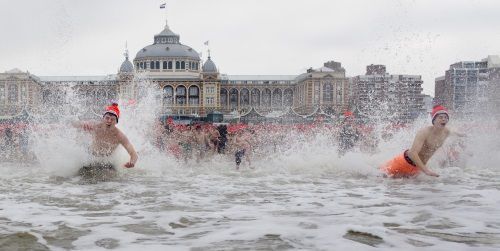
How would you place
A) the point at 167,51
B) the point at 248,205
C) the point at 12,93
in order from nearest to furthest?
1. the point at 248,205
2. the point at 12,93
3. the point at 167,51

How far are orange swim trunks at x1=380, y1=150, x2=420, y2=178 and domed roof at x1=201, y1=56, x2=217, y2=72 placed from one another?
101m

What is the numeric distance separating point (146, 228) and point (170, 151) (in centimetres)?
1037

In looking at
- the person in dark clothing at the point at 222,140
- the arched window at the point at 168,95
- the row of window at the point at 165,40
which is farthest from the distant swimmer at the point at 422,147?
the row of window at the point at 165,40

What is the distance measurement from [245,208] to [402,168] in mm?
3896

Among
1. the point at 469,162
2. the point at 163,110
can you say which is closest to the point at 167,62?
the point at 163,110

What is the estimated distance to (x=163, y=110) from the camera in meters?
103

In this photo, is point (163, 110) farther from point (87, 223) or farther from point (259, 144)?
point (87, 223)

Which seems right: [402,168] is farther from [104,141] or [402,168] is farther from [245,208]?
[104,141]

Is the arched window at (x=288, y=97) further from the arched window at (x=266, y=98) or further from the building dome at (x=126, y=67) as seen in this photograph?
the building dome at (x=126, y=67)

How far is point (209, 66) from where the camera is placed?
110 m

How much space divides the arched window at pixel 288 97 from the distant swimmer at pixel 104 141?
102m

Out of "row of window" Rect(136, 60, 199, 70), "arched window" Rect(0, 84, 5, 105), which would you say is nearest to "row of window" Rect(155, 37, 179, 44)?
"row of window" Rect(136, 60, 199, 70)

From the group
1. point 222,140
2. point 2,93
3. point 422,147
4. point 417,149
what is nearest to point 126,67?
point 2,93

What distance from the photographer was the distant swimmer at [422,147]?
9703mm
